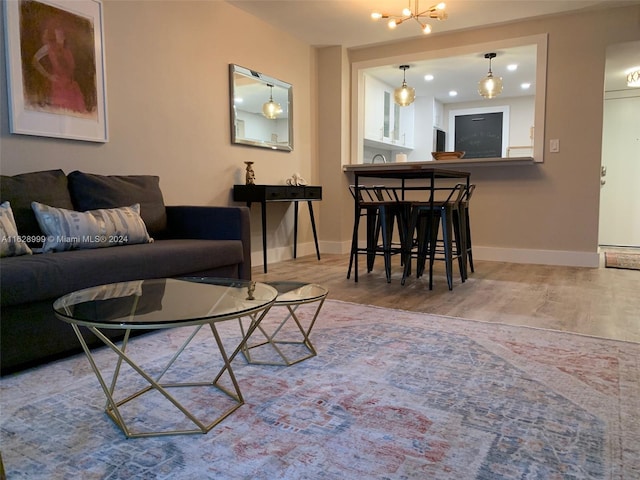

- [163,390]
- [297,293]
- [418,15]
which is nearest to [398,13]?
[418,15]

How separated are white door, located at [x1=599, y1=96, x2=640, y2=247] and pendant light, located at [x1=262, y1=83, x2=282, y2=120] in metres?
4.80

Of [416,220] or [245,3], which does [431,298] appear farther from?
[245,3]

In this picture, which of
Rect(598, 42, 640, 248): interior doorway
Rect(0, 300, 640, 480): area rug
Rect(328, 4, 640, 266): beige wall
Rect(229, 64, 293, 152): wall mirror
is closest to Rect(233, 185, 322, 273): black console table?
Rect(229, 64, 293, 152): wall mirror

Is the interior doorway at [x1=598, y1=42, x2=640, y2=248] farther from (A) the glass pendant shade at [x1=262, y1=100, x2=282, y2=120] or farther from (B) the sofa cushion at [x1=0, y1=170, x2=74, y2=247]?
(B) the sofa cushion at [x1=0, y1=170, x2=74, y2=247]

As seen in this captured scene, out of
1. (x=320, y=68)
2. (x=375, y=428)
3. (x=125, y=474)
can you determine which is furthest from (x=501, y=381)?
(x=320, y=68)

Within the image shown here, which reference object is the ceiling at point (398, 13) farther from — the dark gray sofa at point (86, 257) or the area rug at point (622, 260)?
the dark gray sofa at point (86, 257)

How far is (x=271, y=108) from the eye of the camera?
181 inches

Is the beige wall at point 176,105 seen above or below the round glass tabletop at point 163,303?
above

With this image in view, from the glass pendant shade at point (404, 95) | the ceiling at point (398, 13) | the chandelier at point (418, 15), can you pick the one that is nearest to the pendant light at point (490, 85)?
the ceiling at point (398, 13)

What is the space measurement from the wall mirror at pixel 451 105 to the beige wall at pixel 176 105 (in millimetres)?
1518

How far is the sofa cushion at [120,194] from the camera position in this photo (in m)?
2.59

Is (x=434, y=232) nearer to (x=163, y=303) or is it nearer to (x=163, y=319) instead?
(x=163, y=303)

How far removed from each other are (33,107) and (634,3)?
4.86 metres

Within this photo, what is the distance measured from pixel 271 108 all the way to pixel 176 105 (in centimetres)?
124
